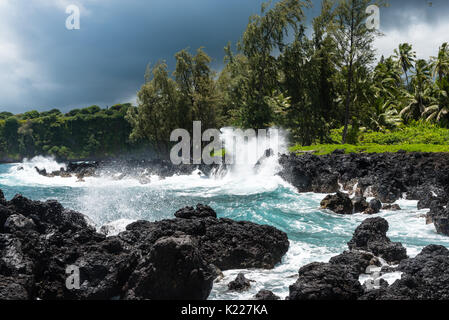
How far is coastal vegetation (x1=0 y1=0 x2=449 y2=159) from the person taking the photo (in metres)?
30.8

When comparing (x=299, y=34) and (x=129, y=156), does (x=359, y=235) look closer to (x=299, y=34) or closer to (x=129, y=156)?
(x=299, y=34)

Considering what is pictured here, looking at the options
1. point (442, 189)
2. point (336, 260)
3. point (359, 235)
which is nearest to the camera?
point (336, 260)

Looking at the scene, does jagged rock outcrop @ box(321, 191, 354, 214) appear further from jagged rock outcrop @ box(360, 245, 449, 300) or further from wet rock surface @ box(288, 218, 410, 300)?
jagged rock outcrop @ box(360, 245, 449, 300)

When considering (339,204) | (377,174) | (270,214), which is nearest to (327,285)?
(270,214)

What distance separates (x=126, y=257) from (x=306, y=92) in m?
30.6

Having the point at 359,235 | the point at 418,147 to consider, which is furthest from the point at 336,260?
the point at 418,147

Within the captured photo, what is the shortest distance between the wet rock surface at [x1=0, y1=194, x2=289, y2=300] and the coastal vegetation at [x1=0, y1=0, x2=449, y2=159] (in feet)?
60.5

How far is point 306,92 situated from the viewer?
34.8 meters

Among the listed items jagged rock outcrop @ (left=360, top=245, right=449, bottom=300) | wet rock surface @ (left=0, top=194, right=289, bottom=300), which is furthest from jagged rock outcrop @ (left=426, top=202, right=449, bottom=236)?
wet rock surface @ (left=0, top=194, right=289, bottom=300)

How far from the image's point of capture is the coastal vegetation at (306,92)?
3078 centimetres

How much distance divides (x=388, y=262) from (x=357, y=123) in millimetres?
29183

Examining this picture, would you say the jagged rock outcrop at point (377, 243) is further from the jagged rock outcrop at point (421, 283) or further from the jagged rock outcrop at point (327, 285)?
the jagged rock outcrop at point (327, 285)

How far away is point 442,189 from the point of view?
14305 mm

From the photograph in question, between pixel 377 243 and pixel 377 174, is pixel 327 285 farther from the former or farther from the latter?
pixel 377 174
